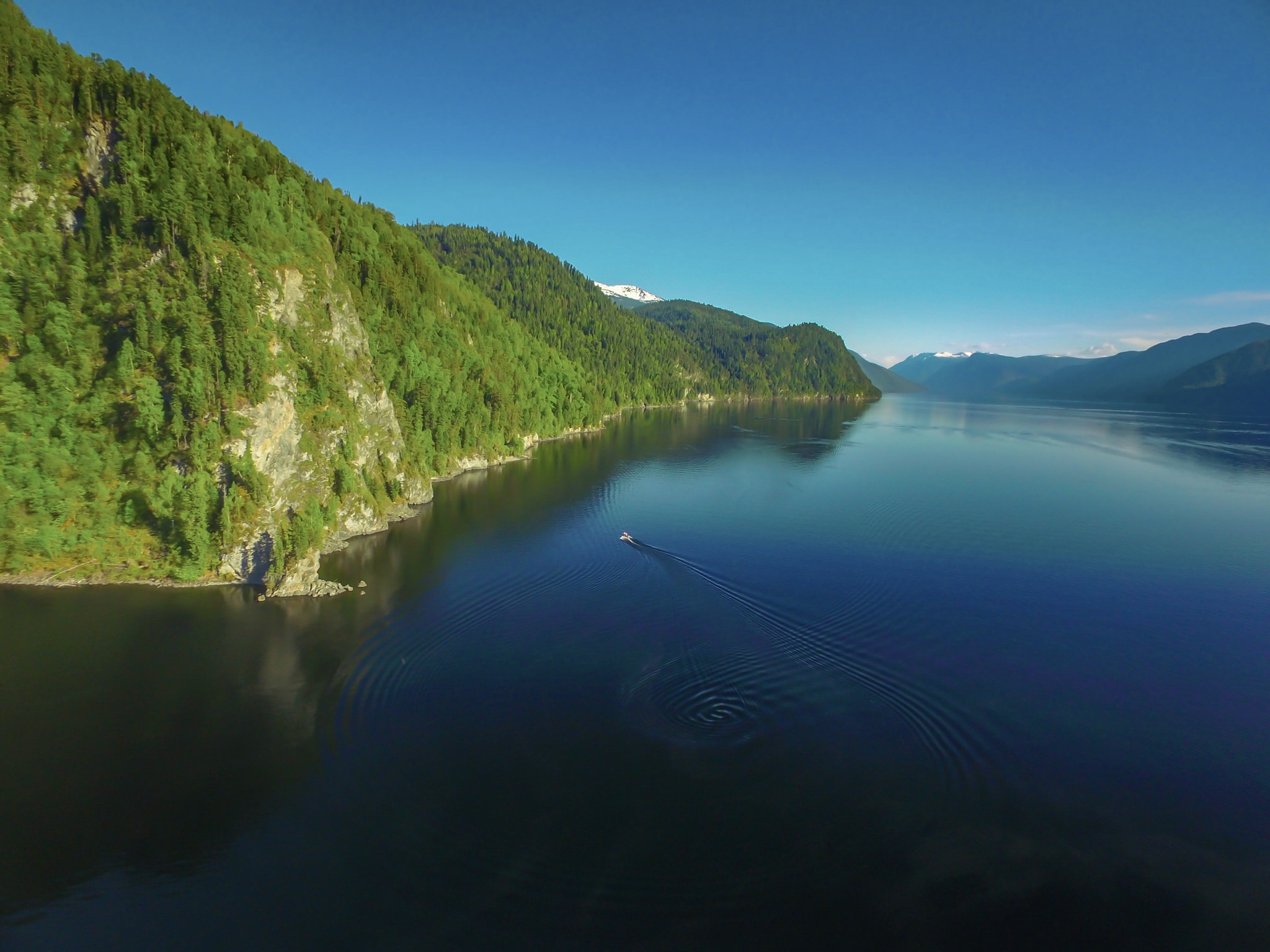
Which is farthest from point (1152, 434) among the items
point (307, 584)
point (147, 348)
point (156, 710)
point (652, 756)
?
point (147, 348)

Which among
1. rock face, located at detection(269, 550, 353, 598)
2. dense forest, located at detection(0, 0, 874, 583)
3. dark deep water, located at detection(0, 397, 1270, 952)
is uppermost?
dense forest, located at detection(0, 0, 874, 583)

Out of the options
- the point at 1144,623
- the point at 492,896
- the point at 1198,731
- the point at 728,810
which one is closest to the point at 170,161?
the point at 492,896

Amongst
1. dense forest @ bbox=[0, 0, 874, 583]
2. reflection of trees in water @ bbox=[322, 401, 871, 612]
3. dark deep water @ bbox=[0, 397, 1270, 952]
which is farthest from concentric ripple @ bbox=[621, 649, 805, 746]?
dense forest @ bbox=[0, 0, 874, 583]

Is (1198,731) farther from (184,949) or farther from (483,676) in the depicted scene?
(184,949)

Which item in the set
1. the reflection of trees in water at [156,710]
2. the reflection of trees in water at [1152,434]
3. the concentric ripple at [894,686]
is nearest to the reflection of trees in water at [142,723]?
the reflection of trees in water at [156,710]

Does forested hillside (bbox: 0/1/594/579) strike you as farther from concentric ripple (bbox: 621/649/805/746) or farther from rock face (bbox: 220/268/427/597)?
concentric ripple (bbox: 621/649/805/746)

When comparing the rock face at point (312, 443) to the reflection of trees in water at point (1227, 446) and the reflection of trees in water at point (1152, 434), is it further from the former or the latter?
the reflection of trees in water at point (1227, 446)

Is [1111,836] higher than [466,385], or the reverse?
[466,385]

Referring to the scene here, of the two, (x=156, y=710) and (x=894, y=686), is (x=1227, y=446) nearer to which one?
(x=894, y=686)
